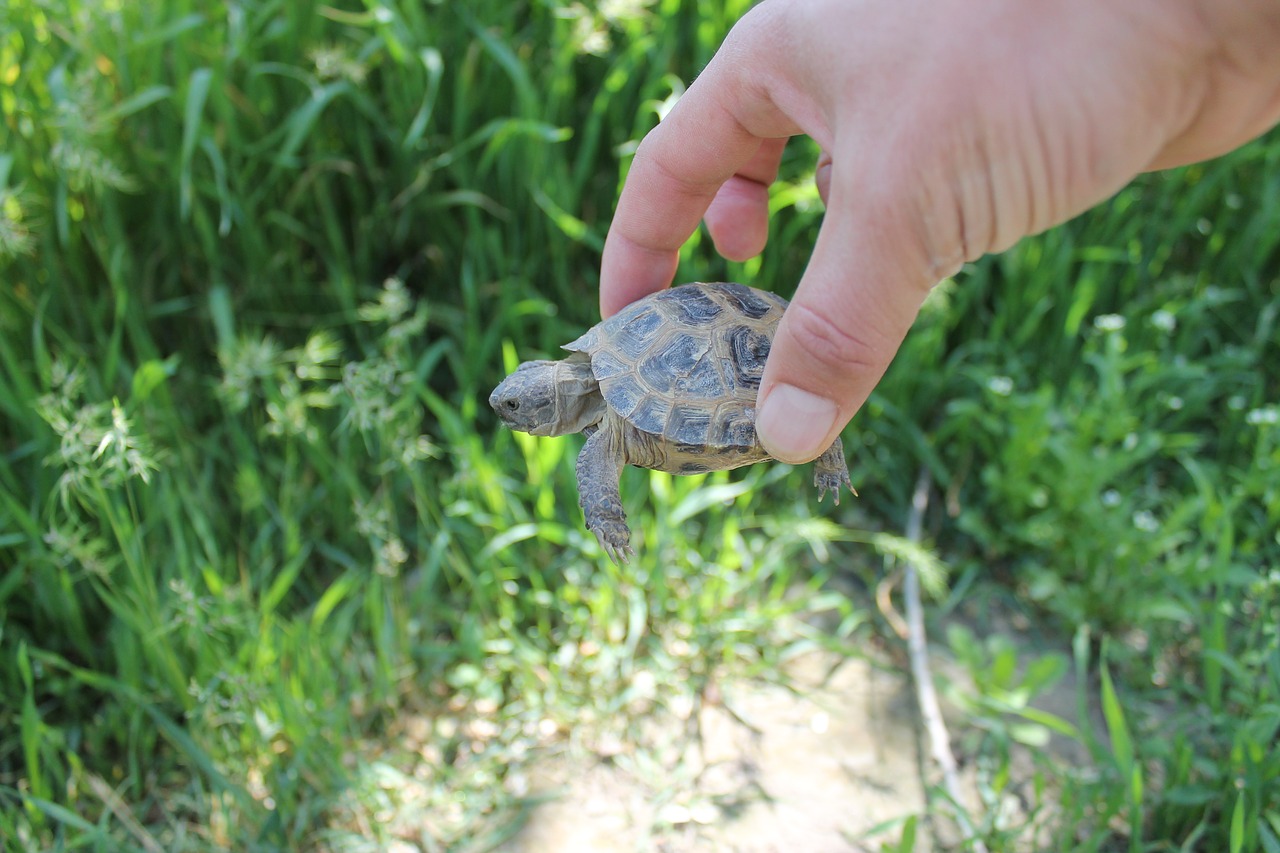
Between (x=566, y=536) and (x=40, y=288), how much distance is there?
178cm

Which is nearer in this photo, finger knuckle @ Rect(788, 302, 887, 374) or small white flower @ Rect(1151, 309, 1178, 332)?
finger knuckle @ Rect(788, 302, 887, 374)

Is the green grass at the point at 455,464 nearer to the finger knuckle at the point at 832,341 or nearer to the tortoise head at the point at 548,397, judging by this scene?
the tortoise head at the point at 548,397

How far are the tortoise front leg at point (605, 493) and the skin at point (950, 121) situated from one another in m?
0.34

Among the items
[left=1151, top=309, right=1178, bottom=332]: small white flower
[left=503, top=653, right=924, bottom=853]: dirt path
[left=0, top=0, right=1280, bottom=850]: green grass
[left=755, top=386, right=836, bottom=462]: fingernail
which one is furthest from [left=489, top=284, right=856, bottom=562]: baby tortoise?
[left=1151, top=309, right=1178, bottom=332]: small white flower

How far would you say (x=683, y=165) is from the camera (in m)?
1.57

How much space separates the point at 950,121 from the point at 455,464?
1.93 m

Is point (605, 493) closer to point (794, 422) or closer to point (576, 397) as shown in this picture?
point (576, 397)

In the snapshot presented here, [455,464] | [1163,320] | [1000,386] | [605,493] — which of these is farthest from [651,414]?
[1163,320]

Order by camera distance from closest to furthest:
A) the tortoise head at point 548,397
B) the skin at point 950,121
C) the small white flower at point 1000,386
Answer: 1. the skin at point 950,121
2. the tortoise head at point 548,397
3. the small white flower at point 1000,386

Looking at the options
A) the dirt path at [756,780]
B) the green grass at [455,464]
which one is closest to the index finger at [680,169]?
the green grass at [455,464]

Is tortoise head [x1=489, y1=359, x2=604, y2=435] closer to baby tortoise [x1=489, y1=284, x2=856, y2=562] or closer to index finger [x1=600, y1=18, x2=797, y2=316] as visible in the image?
baby tortoise [x1=489, y1=284, x2=856, y2=562]

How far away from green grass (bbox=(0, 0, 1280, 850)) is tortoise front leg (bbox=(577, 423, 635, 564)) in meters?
0.56

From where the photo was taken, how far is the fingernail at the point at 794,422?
4.28 ft

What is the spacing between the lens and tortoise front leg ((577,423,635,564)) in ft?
5.07
